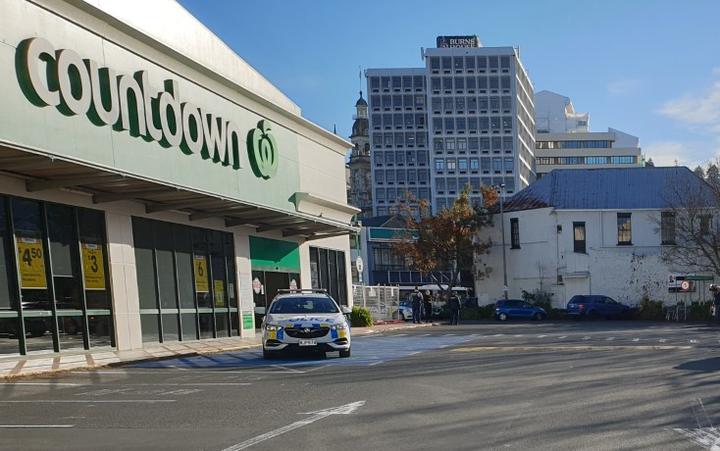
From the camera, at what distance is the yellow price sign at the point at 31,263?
15336 mm

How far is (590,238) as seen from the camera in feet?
166

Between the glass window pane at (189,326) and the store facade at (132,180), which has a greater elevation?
the store facade at (132,180)

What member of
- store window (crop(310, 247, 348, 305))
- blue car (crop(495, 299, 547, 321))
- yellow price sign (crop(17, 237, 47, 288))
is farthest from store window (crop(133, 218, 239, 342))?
blue car (crop(495, 299, 547, 321))

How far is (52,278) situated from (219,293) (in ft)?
27.3

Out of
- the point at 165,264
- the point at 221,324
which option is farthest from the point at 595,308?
the point at 165,264

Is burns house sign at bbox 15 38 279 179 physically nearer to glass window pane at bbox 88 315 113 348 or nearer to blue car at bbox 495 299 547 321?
glass window pane at bbox 88 315 113 348

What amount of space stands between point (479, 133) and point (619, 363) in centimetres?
10029

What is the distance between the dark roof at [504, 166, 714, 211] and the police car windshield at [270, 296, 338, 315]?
37106 mm

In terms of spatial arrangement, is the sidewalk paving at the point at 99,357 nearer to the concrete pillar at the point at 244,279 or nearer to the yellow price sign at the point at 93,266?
the yellow price sign at the point at 93,266

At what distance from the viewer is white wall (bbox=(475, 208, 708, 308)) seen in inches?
1925

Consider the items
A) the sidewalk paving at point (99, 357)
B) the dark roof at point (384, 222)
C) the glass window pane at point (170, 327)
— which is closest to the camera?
the sidewalk paving at point (99, 357)

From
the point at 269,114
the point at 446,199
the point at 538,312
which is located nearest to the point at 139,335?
the point at 269,114

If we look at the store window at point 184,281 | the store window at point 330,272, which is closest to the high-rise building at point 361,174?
the store window at point 330,272

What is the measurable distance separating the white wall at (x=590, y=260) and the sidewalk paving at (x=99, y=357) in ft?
109
